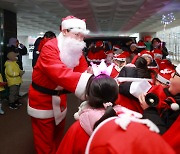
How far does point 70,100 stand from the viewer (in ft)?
19.4

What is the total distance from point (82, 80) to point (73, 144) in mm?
573

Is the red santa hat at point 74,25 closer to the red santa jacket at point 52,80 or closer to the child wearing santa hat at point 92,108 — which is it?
the red santa jacket at point 52,80

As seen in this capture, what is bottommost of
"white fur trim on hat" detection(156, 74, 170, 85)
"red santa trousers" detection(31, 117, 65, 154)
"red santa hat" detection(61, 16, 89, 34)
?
"red santa trousers" detection(31, 117, 65, 154)

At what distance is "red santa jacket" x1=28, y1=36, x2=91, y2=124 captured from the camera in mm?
1803

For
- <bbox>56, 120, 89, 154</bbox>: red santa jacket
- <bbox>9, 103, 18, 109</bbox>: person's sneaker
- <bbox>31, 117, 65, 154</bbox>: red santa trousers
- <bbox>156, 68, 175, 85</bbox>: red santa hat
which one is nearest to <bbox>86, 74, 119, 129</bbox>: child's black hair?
<bbox>56, 120, 89, 154</bbox>: red santa jacket

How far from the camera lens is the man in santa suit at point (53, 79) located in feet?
6.53

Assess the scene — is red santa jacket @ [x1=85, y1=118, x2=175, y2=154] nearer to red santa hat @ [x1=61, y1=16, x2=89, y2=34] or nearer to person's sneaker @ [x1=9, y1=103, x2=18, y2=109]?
red santa hat @ [x1=61, y1=16, x2=89, y2=34]

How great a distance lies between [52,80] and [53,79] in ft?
0.53

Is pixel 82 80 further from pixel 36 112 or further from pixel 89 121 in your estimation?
pixel 36 112

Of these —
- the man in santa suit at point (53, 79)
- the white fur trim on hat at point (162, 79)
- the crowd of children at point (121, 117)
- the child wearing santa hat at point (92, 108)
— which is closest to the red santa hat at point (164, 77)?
the white fur trim on hat at point (162, 79)

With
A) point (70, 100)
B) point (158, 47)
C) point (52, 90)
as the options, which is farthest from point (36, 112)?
point (158, 47)

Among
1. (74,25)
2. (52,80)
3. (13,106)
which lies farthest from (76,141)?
(13,106)

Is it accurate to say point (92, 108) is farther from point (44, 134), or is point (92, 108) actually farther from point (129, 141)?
point (44, 134)

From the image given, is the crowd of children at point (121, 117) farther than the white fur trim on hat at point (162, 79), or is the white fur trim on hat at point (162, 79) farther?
the white fur trim on hat at point (162, 79)
